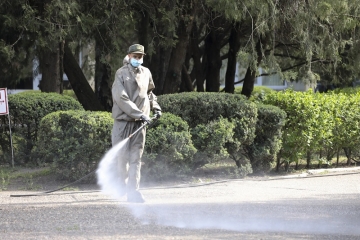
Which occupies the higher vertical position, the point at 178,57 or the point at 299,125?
the point at 178,57

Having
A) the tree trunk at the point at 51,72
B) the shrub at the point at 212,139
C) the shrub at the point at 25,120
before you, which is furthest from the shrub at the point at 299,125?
the tree trunk at the point at 51,72

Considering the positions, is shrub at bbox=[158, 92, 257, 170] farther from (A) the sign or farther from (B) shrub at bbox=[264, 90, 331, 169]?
(A) the sign

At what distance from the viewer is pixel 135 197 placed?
355 inches

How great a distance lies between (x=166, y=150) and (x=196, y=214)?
8.00 ft

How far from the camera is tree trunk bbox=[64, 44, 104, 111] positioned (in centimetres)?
1677

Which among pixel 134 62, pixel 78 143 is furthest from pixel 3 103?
pixel 134 62

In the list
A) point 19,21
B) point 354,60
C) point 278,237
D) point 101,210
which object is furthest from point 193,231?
point 354,60

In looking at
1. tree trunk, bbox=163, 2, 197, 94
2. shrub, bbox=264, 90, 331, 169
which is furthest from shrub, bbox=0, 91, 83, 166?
shrub, bbox=264, 90, 331, 169

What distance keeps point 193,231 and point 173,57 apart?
26.8ft

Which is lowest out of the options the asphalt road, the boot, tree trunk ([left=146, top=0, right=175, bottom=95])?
the asphalt road

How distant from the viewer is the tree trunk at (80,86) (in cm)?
1677

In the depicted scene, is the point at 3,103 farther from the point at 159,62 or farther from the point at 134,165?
the point at 159,62

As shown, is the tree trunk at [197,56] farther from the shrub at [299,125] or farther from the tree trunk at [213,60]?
the shrub at [299,125]

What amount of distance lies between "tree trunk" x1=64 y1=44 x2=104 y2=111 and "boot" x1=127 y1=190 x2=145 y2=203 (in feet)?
25.6
